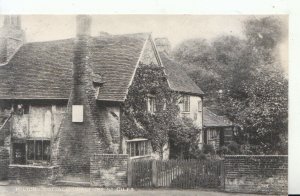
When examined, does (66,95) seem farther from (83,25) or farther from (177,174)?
(177,174)

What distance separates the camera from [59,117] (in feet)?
69.6

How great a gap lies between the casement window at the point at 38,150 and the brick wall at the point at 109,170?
2.96 m

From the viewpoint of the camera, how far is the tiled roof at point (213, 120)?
3009cm

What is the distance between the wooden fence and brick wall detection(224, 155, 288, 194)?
414 millimetres

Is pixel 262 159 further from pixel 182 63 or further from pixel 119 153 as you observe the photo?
pixel 182 63

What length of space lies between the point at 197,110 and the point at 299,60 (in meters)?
12.8

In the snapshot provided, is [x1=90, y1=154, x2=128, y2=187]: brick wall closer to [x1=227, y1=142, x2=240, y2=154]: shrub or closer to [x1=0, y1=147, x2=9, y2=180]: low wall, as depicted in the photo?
[x1=0, y1=147, x2=9, y2=180]: low wall

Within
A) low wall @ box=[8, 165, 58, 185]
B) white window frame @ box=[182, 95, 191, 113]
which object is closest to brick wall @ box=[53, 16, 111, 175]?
low wall @ box=[8, 165, 58, 185]

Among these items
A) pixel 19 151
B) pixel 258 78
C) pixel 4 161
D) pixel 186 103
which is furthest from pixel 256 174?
pixel 4 161

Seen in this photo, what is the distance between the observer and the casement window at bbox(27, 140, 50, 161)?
845 inches

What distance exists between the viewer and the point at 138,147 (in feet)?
72.7

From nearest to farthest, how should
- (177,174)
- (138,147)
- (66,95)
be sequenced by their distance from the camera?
(177,174) → (66,95) → (138,147)

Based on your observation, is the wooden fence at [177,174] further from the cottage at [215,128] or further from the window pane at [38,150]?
the cottage at [215,128]

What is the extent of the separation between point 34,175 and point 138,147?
4.89m
